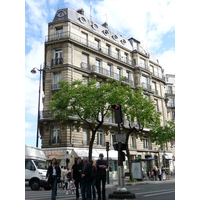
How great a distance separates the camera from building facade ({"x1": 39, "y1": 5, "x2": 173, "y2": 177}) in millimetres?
26641

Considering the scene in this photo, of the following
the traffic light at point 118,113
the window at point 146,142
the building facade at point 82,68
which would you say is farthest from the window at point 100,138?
the traffic light at point 118,113

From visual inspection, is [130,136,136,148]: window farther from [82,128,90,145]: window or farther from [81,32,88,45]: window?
[81,32,88,45]: window

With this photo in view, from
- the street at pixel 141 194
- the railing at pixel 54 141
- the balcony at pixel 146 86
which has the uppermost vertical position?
the balcony at pixel 146 86

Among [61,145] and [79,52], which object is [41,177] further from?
[79,52]

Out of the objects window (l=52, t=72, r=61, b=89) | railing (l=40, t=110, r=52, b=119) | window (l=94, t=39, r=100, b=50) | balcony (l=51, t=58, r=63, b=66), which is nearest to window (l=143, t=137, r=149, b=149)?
window (l=94, t=39, r=100, b=50)

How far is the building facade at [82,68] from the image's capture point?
26.6 meters

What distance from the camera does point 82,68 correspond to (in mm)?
29266

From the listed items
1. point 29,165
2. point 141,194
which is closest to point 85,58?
point 29,165

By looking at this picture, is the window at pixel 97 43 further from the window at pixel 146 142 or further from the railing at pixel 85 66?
the window at pixel 146 142

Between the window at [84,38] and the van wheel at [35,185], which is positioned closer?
the van wheel at [35,185]

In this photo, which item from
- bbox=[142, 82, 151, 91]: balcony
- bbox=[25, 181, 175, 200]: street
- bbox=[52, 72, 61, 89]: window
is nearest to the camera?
bbox=[25, 181, 175, 200]: street

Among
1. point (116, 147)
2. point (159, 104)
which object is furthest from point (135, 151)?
point (116, 147)

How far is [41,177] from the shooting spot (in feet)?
51.5
